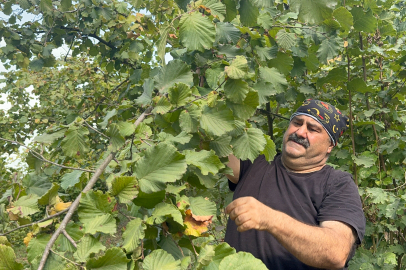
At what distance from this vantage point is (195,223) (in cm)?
99

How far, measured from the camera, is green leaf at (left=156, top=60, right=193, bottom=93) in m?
1.24

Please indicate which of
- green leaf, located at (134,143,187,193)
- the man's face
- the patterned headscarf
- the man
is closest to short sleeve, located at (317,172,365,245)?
the man

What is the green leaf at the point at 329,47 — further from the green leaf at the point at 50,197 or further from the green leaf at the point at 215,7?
the green leaf at the point at 50,197

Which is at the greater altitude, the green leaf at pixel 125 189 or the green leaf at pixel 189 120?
the green leaf at pixel 189 120

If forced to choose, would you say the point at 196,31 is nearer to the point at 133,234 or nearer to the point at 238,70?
the point at 238,70

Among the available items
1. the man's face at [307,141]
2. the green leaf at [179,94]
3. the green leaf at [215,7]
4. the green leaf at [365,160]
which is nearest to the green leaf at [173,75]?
the green leaf at [179,94]

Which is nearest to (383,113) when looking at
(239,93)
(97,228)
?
(239,93)

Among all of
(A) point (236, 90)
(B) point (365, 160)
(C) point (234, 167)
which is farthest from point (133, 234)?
(B) point (365, 160)

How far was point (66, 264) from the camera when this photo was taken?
0.76 metres

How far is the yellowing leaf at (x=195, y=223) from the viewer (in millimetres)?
959

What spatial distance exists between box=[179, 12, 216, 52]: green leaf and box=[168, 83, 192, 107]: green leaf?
0.68ft

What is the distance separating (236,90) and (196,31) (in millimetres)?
282

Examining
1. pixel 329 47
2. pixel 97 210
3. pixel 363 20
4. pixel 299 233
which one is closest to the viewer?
pixel 97 210

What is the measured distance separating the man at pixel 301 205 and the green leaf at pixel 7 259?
24.8 inches
